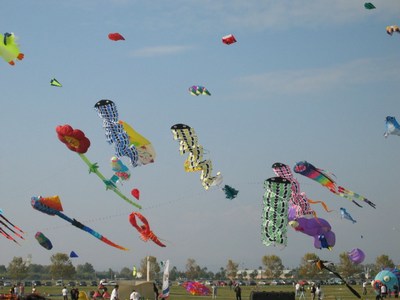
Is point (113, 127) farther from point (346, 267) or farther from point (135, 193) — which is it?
point (346, 267)

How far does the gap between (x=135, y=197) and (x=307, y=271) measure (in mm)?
117055

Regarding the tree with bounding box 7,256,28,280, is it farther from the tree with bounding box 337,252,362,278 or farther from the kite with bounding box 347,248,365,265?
the kite with bounding box 347,248,365,265

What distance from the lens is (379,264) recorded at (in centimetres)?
16038

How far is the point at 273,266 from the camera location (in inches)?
7092

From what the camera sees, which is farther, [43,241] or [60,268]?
[60,268]

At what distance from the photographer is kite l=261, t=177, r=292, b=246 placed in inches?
1730

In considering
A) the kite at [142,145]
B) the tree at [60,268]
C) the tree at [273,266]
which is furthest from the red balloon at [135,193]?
the tree at [273,266]

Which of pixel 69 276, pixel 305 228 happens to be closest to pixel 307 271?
pixel 69 276

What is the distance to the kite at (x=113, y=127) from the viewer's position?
44000 mm

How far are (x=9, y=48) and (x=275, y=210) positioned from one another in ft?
69.0

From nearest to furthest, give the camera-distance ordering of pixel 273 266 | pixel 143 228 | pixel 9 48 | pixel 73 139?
pixel 9 48 < pixel 73 139 < pixel 143 228 < pixel 273 266

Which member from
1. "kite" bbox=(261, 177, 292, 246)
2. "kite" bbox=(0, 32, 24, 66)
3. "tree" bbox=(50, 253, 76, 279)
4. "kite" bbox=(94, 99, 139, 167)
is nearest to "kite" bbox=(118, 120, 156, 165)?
"kite" bbox=(94, 99, 139, 167)

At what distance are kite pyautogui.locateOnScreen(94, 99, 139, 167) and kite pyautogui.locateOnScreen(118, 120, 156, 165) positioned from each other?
118cm

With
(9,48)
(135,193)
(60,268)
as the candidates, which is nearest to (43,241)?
(135,193)
